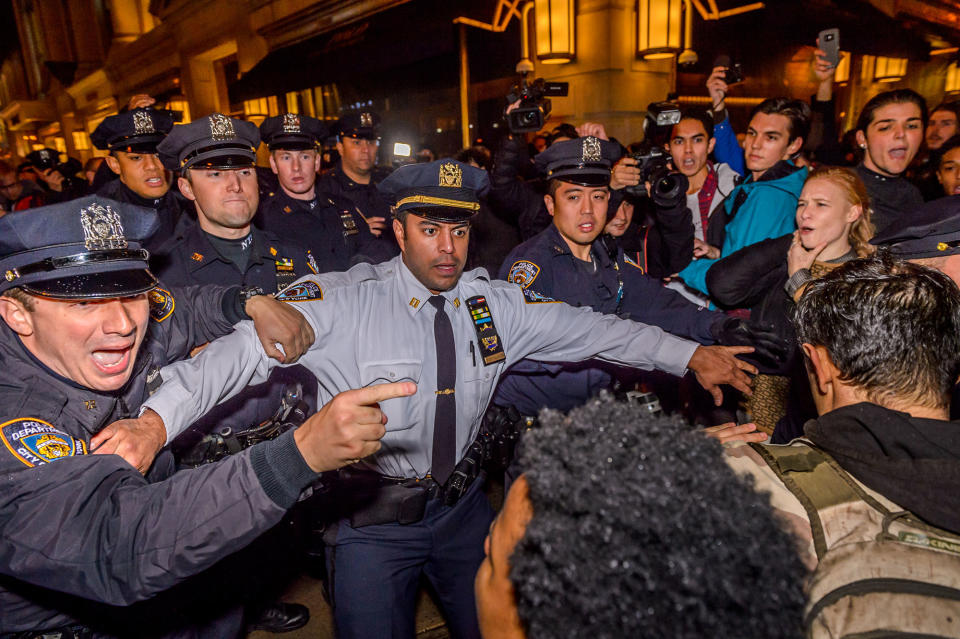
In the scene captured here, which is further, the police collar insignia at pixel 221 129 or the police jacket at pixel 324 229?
the police jacket at pixel 324 229

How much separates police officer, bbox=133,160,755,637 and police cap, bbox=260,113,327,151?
8.33ft

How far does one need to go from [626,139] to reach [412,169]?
6307mm

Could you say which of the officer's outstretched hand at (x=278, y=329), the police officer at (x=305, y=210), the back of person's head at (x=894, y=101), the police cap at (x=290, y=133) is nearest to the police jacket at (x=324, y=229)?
the police officer at (x=305, y=210)

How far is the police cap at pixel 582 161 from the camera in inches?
129

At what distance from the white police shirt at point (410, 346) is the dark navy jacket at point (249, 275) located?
74 centimetres

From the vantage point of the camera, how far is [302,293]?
2178mm

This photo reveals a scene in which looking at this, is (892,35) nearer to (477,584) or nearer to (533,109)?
(533,109)

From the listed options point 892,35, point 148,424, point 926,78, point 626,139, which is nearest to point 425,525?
point 148,424

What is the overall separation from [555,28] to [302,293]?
6.74 m

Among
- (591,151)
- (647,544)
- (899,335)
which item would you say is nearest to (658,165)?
(591,151)

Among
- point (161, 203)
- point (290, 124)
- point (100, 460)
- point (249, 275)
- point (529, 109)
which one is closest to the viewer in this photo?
point (100, 460)

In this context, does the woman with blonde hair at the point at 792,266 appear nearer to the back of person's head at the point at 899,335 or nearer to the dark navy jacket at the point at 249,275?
the back of person's head at the point at 899,335

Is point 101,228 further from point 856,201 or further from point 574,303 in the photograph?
point 856,201

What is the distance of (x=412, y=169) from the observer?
7.97 ft
